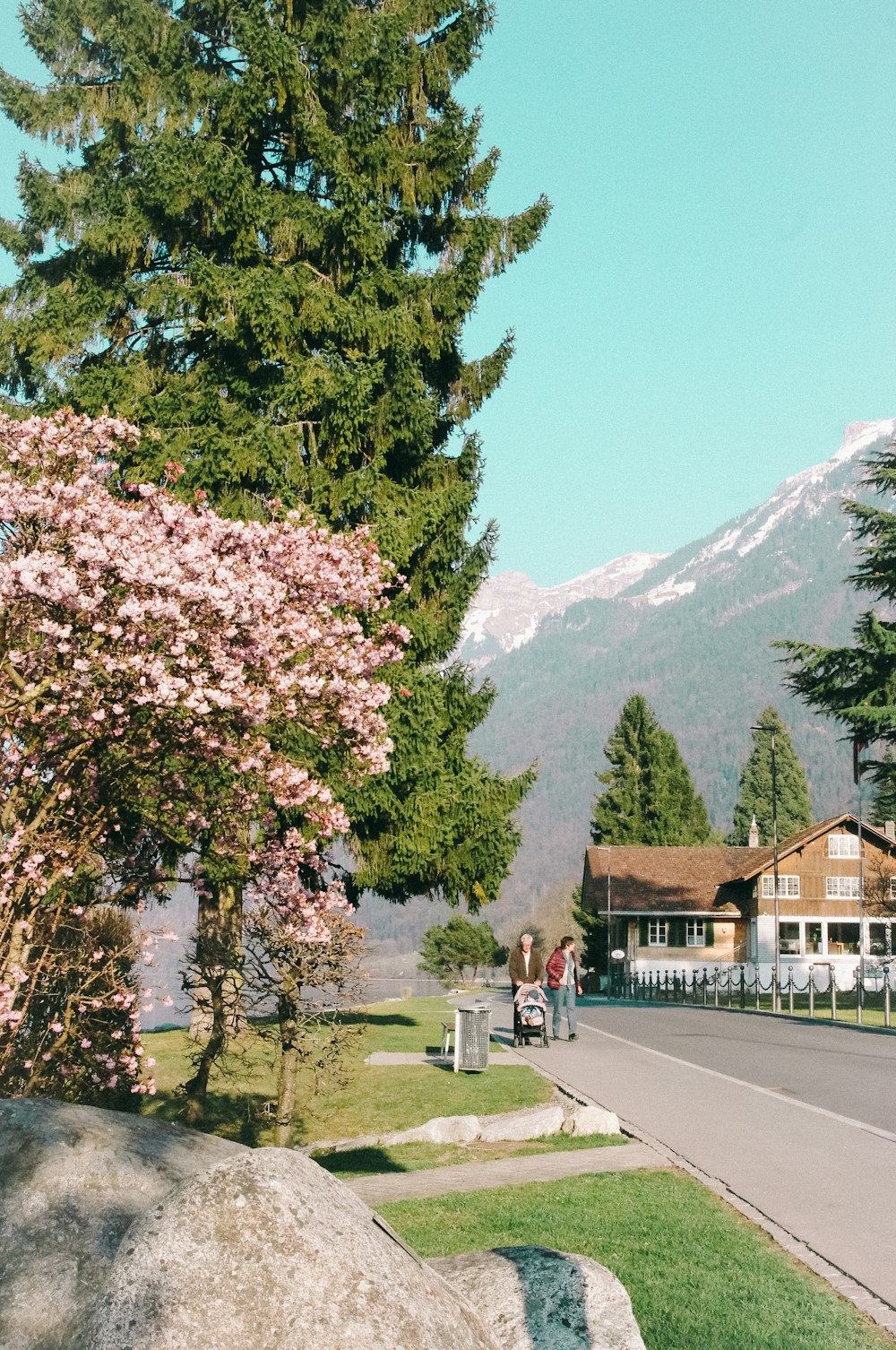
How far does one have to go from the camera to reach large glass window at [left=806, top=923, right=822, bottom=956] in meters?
66.8

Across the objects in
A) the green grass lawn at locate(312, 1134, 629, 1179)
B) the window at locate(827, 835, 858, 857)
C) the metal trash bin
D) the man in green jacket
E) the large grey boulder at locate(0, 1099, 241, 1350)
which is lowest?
the green grass lawn at locate(312, 1134, 629, 1179)

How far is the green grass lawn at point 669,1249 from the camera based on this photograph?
17.9 feet

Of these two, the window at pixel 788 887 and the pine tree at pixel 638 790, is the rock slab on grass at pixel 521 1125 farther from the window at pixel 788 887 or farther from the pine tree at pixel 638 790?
the pine tree at pixel 638 790

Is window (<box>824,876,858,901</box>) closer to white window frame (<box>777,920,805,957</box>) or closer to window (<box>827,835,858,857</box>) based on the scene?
window (<box>827,835,858,857</box>)

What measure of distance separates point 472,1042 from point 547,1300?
14.0m

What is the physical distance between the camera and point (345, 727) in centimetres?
1064

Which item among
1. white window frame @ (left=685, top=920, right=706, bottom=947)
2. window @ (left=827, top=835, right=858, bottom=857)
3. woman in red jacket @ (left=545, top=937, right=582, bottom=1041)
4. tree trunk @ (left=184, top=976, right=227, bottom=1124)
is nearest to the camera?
tree trunk @ (left=184, top=976, right=227, bottom=1124)

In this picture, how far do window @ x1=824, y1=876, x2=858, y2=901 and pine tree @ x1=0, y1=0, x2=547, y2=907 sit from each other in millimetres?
49045

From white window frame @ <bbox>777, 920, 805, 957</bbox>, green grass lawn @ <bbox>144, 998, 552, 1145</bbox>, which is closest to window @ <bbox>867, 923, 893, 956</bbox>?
white window frame @ <bbox>777, 920, 805, 957</bbox>

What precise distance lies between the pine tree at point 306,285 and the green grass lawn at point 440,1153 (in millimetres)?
8114

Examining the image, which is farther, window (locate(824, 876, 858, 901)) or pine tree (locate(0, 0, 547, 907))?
window (locate(824, 876, 858, 901))

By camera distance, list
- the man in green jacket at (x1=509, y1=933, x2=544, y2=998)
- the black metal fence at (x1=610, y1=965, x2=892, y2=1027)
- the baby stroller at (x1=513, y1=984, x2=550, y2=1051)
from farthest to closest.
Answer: the black metal fence at (x1=610, y1=965, x2=892, y2=1027), the baby stroller at (x1=513, y1=984, x2=550, y2=1051), the man in green jacket at (x1=509, y1=933, x2=544, y2=998)

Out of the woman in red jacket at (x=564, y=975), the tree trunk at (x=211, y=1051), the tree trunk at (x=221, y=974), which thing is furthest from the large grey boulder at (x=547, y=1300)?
the woman in red jacket at (x=564, y=975)

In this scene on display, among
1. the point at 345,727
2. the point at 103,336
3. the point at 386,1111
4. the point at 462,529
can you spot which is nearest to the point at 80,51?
the point at 103,336
